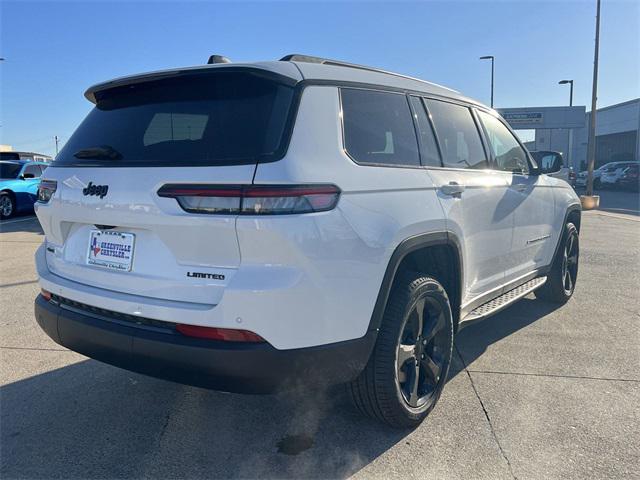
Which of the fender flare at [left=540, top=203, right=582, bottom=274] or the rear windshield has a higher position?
the rear windshield

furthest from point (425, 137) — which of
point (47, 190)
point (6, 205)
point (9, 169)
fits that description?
point (9, 169)

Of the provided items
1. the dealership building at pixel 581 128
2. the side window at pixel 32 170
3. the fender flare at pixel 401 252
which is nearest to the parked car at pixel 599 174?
the dealership building at pixel 581 128

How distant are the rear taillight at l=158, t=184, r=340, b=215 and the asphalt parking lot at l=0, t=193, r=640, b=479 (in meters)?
1.30

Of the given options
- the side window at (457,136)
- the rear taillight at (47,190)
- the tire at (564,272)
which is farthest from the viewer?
the tire at (564,272)

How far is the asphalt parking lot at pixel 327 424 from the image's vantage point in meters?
2.53

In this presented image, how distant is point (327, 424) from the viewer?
2.92 m

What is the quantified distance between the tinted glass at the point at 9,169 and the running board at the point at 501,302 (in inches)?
541

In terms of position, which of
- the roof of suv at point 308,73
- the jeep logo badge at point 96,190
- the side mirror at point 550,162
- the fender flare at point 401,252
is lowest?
the fender flare at point 401,252

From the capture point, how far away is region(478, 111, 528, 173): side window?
4035mm

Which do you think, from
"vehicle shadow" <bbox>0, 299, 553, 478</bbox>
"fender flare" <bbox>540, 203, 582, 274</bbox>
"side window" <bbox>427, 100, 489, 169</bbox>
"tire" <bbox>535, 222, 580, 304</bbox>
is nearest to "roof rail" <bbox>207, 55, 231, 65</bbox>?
"side window" <bbox>427, 100, 489, 169</bbox>

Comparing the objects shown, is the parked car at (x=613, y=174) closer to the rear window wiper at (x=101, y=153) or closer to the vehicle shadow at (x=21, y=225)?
the vehicle shadow at (x=21, y=225)

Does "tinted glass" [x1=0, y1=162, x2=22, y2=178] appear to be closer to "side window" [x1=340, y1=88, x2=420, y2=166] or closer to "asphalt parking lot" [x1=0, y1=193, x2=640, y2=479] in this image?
"asphalt parking lot" [x1=0, y1=193, x2=640, y2=479]

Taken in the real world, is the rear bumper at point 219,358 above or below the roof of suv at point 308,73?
below

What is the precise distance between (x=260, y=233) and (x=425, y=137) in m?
1.50
